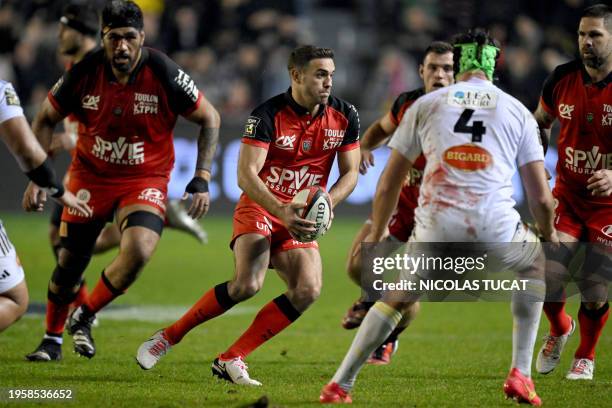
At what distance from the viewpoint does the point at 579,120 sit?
8.50m

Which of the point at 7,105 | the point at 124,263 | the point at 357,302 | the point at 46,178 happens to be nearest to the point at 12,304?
the point at 46,178

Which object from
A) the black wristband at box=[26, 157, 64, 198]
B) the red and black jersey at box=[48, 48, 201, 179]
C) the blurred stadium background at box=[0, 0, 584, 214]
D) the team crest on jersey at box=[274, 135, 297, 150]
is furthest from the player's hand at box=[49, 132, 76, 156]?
the blurred stadium background at box=[0, 0, 584, 214]

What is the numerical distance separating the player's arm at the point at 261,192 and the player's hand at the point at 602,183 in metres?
2.11

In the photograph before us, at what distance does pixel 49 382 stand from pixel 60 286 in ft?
4.93

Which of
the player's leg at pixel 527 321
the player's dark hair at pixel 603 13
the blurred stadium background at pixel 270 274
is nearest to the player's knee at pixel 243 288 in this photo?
the blurred stadium background at pixel 270 274

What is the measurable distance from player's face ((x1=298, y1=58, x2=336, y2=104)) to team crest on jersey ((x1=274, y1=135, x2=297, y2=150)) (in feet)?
1.05

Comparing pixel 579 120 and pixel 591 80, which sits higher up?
pixel 591 80

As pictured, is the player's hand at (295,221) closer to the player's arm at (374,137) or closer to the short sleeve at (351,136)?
the short sleeve at (351,136)

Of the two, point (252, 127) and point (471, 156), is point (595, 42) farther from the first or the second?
point (252, 127)

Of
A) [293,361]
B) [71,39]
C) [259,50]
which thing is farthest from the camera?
[259,50]

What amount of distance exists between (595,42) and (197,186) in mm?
3206

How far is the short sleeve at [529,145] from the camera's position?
6566mm

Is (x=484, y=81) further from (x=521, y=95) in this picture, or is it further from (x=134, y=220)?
(x=521, y=95)

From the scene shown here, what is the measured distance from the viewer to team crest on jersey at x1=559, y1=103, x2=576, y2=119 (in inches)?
336
